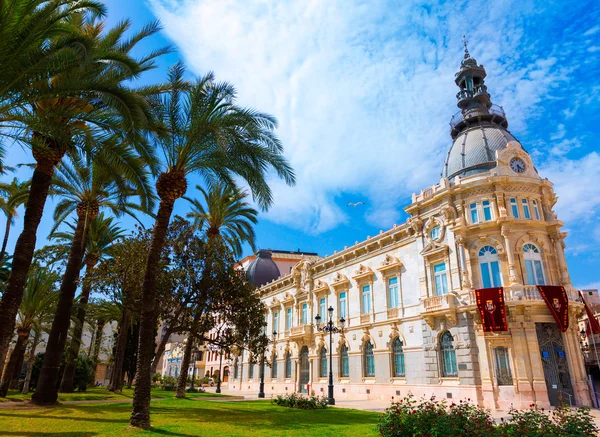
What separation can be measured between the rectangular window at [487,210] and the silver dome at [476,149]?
8.87 ft

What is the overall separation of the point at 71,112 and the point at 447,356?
23031 mm

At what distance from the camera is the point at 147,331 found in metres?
14.9

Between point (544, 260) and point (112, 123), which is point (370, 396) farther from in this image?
point (112, 123)

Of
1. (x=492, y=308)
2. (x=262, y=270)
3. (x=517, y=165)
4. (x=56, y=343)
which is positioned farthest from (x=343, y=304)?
(x=262, y=270)

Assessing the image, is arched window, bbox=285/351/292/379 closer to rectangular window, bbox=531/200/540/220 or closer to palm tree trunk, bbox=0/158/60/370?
rectangular window, bbox=531/200/540/220

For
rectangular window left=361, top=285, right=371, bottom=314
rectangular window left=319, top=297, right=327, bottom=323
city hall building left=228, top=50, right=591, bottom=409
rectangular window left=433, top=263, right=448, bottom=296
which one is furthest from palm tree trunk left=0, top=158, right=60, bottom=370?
rectangular window left=319, top=297, right=327, bottom=323

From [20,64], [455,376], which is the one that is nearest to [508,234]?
[455,376]

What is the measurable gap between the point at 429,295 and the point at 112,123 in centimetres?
2084

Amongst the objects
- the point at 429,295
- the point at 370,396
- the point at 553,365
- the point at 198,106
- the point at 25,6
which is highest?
the point at 198,106

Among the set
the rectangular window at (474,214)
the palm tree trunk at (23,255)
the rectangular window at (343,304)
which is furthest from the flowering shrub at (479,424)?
the rectangular window at (343,304)

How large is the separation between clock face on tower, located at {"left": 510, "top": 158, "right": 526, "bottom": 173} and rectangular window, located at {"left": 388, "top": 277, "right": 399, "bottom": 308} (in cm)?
1056

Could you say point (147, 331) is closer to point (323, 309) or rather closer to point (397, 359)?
point (397, 359)

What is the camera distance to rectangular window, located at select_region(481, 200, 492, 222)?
25469 mm

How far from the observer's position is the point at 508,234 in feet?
80.1
